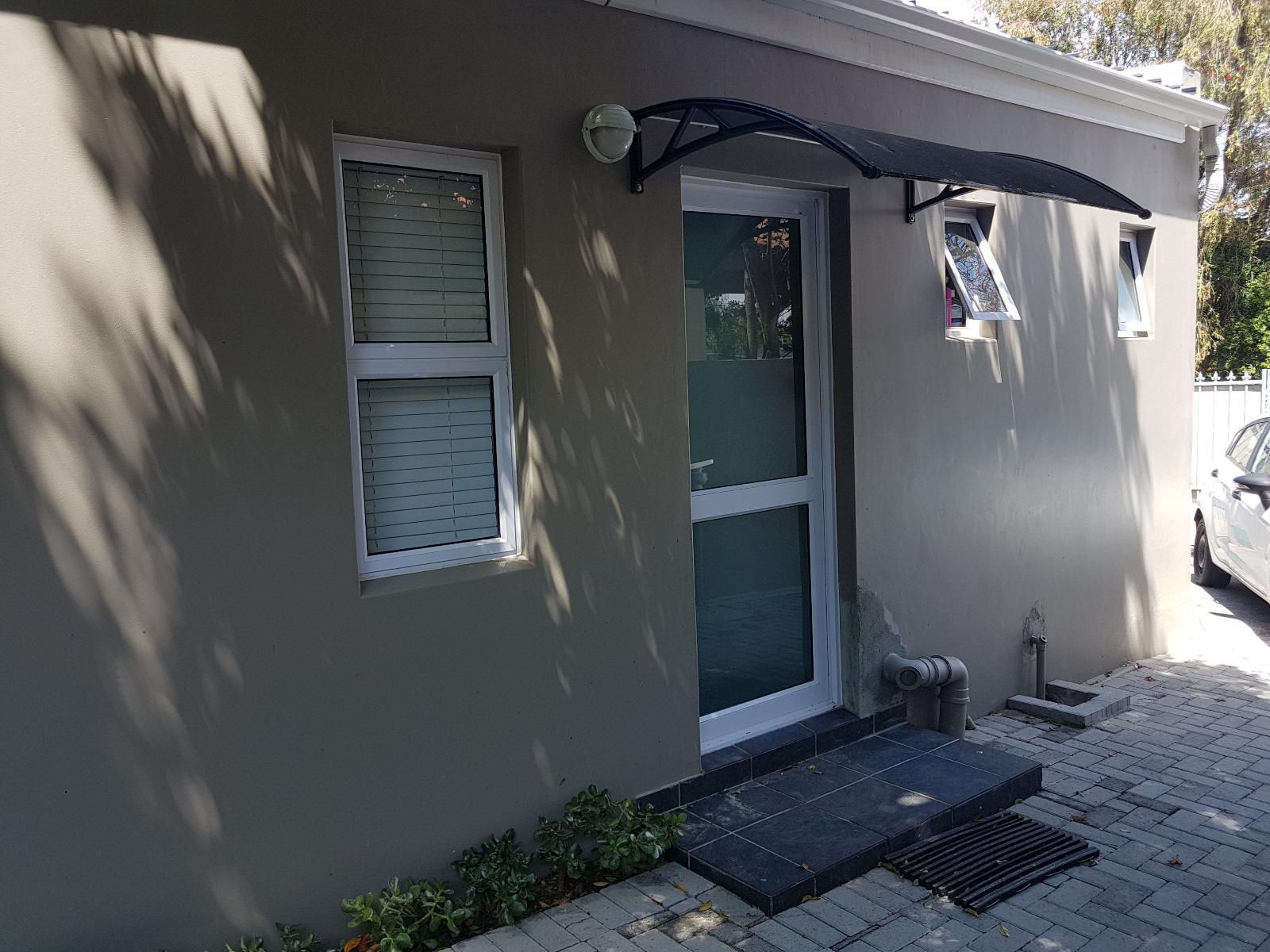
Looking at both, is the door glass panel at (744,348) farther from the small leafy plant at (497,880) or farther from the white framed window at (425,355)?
the small leafy plant at (497,880)

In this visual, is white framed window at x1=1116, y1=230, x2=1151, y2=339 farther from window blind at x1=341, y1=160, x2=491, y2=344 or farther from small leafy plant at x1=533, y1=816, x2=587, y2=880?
small leafy plant at x1=533, y1=816, x2=587, y2=880

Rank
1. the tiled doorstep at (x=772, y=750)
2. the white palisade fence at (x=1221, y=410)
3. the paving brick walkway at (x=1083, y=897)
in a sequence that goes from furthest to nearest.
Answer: the white palisade fence at (x=1221, y=410)
the tiled doorstep at (x=772, y=750)
the paving brick walkway at (x=1083, y=897)

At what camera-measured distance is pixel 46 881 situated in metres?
2.98

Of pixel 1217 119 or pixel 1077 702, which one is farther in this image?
pixel 1217 119

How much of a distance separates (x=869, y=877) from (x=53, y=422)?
3.54 metres

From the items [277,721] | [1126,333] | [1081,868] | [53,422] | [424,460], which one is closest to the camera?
[53,422]

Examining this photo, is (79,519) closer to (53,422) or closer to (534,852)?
(53,422)

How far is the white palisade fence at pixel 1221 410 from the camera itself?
47.4 ft

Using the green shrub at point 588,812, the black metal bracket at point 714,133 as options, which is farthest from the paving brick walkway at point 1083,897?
the black metal bracket at point 714,133

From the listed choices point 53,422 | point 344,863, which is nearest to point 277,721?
point 344,863

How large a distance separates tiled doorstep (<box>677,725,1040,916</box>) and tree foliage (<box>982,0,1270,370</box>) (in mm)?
18600

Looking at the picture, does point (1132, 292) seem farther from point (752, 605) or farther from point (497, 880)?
point (497, 880)

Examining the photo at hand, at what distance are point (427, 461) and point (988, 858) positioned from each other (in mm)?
2975

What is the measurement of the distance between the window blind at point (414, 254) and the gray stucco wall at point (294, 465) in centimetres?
17
